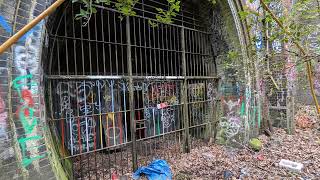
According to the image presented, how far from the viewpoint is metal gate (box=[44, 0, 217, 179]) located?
15.3 feet

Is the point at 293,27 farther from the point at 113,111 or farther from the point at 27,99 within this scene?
the point at 113,111

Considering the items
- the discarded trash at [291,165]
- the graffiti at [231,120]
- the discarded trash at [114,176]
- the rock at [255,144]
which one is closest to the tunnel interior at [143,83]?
the discarded trash at [114,176]

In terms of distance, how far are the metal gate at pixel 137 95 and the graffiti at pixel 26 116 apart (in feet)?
3.85

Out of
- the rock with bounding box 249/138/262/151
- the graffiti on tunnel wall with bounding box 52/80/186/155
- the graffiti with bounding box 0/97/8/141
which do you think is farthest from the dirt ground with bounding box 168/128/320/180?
the graffiti with bounding box 0/97/8/141

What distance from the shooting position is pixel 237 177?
482 cm

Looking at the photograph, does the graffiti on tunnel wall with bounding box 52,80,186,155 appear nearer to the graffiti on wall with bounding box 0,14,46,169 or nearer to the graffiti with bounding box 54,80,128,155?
the graffiti with bounding box 54,80,128,155

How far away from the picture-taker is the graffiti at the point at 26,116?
105 inches

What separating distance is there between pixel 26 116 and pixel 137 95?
345cm

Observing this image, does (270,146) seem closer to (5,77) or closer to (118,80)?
(118,80)

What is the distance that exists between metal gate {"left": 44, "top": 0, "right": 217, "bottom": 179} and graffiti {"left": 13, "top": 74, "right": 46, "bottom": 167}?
3.85 ft

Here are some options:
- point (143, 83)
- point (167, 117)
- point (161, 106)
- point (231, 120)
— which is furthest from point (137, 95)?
point (231, 120)

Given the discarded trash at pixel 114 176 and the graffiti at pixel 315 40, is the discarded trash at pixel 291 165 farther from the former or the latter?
the discarded trash at pixel 114 176

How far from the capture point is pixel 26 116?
2.71 metres

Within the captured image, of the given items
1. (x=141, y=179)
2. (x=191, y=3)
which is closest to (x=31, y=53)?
(x=141, y=179)
